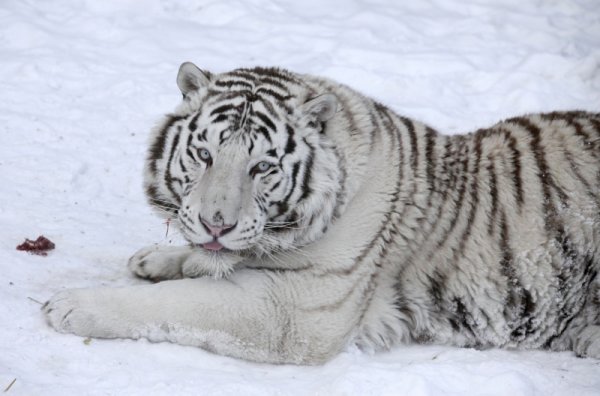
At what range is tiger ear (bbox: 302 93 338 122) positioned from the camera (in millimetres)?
3066

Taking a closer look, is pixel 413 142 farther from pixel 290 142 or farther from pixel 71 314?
pixel 71 314

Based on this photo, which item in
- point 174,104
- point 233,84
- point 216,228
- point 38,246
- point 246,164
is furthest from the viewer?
point 174,104

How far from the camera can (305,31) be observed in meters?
6.43

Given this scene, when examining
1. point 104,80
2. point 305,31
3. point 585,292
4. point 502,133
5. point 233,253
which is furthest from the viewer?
point 305,31

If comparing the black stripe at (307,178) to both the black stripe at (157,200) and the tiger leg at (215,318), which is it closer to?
the tiger leg at (215,318)

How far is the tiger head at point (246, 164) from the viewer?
114 inches

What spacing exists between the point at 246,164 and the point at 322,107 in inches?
14.6

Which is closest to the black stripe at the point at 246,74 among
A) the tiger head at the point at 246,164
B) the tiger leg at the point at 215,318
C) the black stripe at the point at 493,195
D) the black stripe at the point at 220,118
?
the tiger head at the point at 246,164

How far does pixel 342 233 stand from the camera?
3135 millimetres

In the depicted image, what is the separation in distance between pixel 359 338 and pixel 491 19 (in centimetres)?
432

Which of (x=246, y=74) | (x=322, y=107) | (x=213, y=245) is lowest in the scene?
(x=213, y=245)

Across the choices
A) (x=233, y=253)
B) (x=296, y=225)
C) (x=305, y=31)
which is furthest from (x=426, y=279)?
(x=305, y=31)

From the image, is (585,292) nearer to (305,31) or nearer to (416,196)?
(416,196)

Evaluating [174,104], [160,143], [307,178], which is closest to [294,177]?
[307,178]
